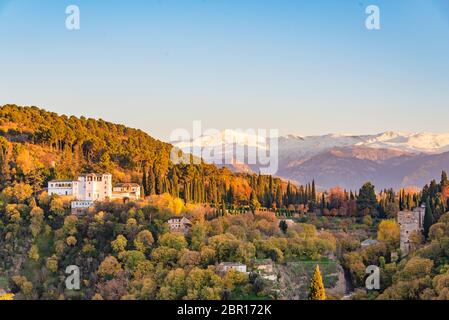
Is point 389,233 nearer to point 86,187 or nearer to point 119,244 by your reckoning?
point 119,244

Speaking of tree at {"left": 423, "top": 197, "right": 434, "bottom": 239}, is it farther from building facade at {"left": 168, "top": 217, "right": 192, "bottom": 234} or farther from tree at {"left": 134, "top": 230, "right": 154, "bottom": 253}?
tree at {"left": 134, "top": 230, "right": 154, "bottom": 253}

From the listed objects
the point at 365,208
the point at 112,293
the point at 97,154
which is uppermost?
the point at 97,154

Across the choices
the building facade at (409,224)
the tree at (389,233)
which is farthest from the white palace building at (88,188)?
the building facade at (409,224)

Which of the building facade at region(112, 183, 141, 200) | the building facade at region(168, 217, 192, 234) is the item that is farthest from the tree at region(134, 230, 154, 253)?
the building facade at region(112, 183, 141, 200)

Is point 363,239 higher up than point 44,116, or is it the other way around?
point 44,116

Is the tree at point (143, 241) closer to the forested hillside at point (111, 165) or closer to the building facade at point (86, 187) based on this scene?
the building facade at point (86, 187)

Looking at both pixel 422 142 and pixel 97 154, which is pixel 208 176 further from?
pixel 422 142
